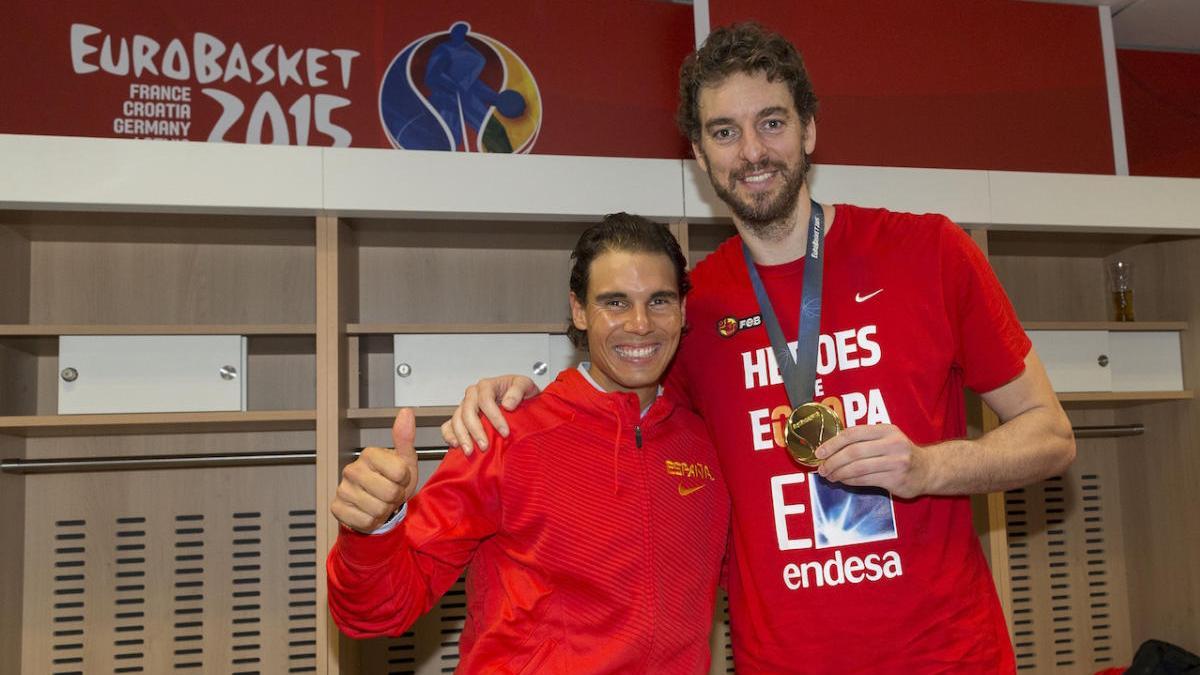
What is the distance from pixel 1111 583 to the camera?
380 centimetres

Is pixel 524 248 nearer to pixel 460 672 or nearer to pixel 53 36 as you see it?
pixel 53 36

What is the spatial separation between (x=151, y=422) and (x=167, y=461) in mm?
285

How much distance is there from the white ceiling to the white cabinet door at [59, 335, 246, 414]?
10.5 feet

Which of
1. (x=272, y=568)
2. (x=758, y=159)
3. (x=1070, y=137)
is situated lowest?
(x=272, y=568)

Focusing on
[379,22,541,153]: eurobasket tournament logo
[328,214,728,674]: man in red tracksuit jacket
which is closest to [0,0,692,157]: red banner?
[379,22,541,153]: eurobasket tournament logo

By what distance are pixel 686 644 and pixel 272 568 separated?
2041 mm

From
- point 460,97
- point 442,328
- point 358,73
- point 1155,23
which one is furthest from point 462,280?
point 1155,23

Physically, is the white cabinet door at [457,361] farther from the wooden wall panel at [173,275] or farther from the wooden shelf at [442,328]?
the wooden wall panel at [173,275]

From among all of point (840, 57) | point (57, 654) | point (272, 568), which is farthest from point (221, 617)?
point (840, 57)

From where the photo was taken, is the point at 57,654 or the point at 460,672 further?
the point at 57,654

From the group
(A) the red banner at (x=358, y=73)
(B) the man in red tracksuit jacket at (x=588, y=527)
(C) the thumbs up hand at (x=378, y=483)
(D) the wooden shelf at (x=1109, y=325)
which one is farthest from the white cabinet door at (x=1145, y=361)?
(C) the thumbs up hand at (x=378, y=483)

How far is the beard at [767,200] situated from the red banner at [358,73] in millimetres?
1473

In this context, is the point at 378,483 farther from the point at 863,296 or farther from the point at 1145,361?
the point at 1145,361

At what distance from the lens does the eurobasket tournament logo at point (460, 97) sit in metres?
3.07
